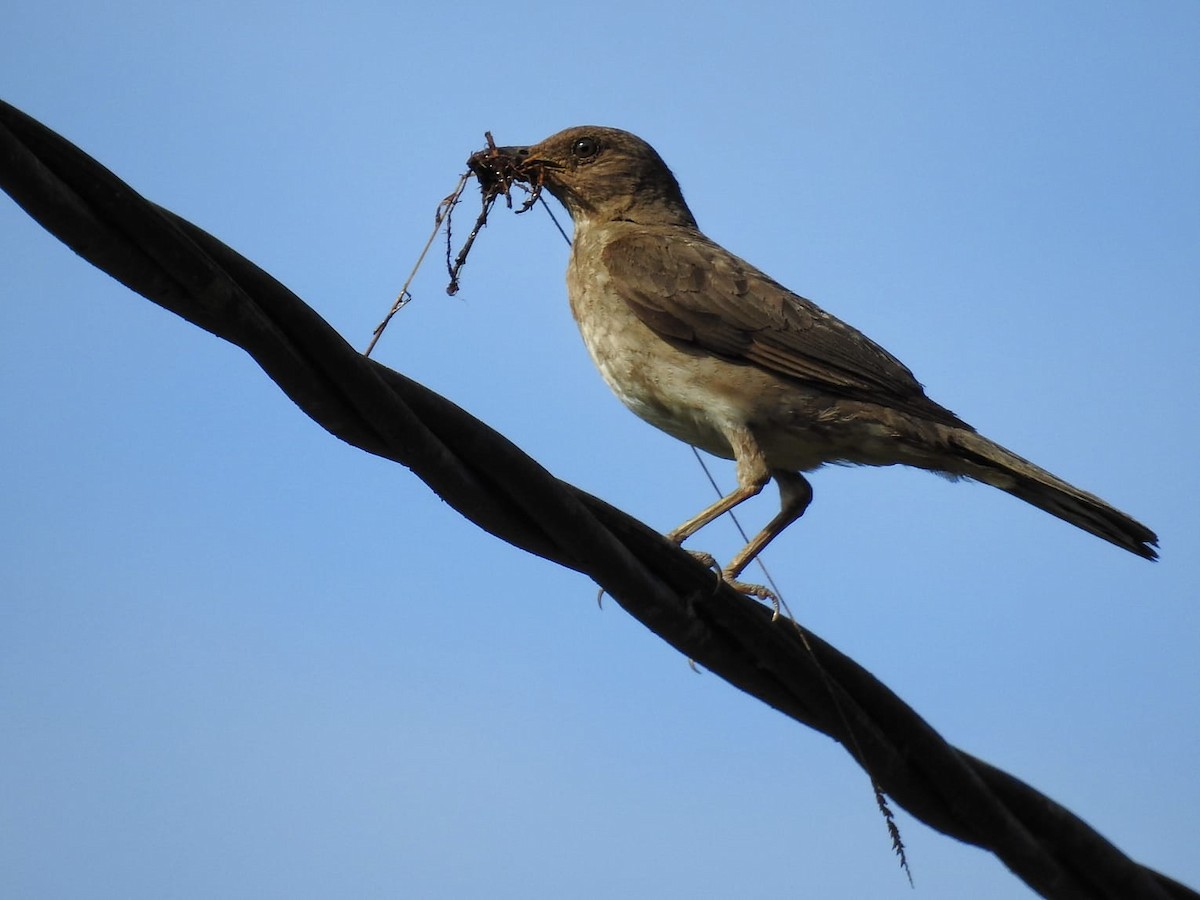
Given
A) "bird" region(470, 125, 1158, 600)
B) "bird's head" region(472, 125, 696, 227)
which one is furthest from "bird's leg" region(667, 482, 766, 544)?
"bird's head" region(472, 125, 696, 227)

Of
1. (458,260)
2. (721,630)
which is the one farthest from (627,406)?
(721,630)

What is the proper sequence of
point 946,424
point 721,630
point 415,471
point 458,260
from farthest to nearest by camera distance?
point 946,424, point 458,260, point 721,630, point 415,471

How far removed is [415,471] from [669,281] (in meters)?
3.97

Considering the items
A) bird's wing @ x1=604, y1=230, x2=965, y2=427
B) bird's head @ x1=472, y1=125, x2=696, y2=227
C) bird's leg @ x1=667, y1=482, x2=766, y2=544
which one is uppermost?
bird's head @ x1=472, y1=125, x2=696, y2=227

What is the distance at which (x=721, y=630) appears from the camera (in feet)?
12.6

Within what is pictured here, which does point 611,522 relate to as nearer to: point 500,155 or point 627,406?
point 627,406

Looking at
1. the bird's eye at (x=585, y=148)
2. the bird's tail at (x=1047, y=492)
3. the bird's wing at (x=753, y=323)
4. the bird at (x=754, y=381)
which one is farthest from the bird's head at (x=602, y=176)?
the bird's tail at (x=1047, y=492)

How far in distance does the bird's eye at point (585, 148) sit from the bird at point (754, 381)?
0.63 meters

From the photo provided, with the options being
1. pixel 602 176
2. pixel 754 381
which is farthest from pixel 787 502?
pixel 602 176

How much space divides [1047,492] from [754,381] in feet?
4.44

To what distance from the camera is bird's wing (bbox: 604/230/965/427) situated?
669 centimetres

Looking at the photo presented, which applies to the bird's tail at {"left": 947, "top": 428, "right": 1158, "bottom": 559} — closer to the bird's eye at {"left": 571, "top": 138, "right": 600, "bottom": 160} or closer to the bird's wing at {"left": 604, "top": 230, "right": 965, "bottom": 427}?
the bird's wing at {"left": 604, "top": 230, "right": 965, "bottom": 427}

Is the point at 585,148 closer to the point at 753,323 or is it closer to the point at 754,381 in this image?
the point at 753,323

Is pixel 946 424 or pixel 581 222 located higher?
pixel 581 222
